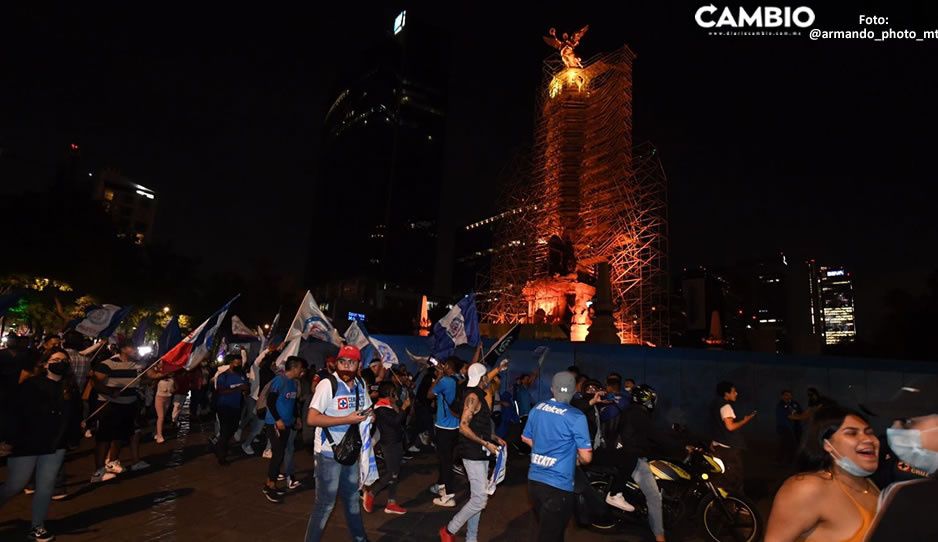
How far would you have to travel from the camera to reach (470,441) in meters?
5.65

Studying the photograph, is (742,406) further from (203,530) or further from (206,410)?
(206,410)

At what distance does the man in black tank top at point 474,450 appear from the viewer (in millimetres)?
5367

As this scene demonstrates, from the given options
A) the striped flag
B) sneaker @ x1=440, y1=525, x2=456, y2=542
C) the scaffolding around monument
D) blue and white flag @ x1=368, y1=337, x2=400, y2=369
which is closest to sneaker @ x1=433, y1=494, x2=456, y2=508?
sneaker @ x1=440, y1=525, x2=456, y2=542

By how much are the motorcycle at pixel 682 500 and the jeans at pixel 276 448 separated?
4360 mm

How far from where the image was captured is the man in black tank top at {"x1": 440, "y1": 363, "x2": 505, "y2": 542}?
537 cm

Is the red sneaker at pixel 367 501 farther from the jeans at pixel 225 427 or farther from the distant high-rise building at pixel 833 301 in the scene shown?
the distant high-rise building at pixel 833 301

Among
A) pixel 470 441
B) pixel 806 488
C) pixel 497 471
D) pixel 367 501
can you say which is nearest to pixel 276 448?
pixel 367 501

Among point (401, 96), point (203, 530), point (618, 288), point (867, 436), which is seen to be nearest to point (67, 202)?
point (203, 530)

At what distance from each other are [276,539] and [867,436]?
5847 millimetres

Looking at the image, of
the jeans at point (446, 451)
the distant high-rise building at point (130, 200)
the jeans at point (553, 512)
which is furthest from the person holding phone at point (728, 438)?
the distant high-rise building at point (130, 200)

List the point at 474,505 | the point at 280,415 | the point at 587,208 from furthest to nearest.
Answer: the point at 587,208 → the point at 280,415 → the point at 474,505

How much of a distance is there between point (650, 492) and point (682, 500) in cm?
63

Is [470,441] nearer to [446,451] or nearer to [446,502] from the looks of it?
[446,451]

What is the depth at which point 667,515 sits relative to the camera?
250 inches
